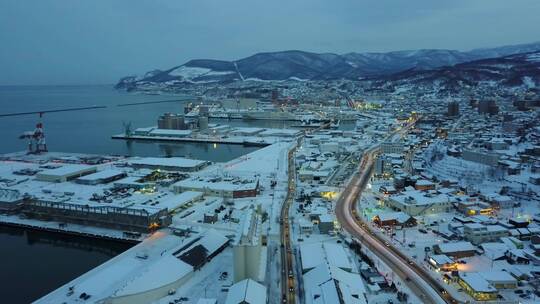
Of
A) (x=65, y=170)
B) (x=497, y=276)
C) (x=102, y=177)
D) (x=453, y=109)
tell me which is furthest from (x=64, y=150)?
(x=453, y=109)

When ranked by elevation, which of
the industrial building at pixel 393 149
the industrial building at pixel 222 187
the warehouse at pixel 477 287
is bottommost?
the warehouse at pixel 477 287

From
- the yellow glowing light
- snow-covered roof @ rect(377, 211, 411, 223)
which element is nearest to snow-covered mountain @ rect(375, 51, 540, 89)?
the yellow glowing light

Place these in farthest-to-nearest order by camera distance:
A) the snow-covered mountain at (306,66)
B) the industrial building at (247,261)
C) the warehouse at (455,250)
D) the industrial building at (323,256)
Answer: the snow-covered mountain at (306,66) < the warehouse at (455,250) < the industrial building at (323,256) < the industrial building at (247,261)

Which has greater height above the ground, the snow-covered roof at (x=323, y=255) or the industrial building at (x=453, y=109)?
the industrial building at (x=453, y=109)

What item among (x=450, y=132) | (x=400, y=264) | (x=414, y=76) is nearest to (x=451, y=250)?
(x=400, y=264)

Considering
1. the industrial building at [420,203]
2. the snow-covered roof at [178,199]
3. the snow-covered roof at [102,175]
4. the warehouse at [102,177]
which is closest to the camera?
the industrial building at [420,203]

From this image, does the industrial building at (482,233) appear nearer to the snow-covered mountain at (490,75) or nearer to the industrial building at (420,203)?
the industrial building at (420,203)

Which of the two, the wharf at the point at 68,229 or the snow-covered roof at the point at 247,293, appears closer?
the snow-covered roof at the point at 247,293

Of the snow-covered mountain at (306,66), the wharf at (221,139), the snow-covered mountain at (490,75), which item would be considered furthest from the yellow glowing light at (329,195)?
the snow-covered mountain at (306,66)
